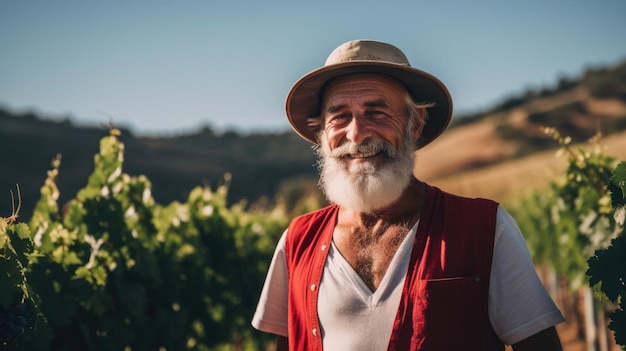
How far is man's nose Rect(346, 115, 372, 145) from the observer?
284 centimetres

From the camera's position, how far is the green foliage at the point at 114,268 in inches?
144

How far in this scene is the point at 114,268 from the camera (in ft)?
13.6

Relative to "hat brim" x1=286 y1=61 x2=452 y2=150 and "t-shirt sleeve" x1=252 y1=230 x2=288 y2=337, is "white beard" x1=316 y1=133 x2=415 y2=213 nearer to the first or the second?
"hat brim" x1=286 y1=61 x2=452 y2=150

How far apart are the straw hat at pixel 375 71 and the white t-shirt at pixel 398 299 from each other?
78cm

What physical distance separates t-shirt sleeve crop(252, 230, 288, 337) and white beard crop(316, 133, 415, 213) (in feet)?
1.41

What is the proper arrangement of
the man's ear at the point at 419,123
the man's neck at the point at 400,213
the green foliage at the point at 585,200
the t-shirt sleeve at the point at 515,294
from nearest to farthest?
the t-shirt sleeve at the point at 515,294 → the man's neck at the point at 400,213 → the man's ear at the point at 419,123 → the green foliage at the point at 585,200

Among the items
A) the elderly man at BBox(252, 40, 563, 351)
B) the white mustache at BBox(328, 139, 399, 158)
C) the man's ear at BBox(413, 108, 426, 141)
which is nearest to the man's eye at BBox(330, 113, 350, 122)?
the elderly man at BBox(252, 40, 563, 351)

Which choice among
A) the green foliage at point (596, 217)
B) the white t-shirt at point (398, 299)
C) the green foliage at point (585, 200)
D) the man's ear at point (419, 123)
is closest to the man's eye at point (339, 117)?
the man's ear at point (419, 123)

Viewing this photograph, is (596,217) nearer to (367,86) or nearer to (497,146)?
(367,86)

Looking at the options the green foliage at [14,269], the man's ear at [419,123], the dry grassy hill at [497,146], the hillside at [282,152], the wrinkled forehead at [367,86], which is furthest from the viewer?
the dry grassy hill at [497,146]

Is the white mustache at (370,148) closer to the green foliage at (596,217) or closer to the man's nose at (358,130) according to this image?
the man's nose at (358,130)

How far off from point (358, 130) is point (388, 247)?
0.57 meters

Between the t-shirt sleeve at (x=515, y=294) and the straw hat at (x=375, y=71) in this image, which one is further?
the straw hat at (x=375, y=71)

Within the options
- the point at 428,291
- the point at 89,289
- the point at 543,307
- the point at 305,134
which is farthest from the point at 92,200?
the point at 543,307
